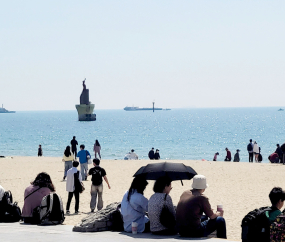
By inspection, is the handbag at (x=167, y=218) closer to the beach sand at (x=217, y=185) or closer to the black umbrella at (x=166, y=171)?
the black umbrella at (x=166, y=171)

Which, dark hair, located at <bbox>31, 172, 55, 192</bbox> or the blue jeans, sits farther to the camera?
dark hair, located at <bbox>31, 172, 55, 192</bbox>

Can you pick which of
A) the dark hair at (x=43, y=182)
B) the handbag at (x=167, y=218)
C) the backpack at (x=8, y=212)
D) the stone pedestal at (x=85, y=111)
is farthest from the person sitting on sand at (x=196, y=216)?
the stone pedestal at (x=85, y=111)

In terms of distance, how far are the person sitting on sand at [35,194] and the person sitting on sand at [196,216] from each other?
275cm

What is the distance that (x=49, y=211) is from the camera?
25.1ft

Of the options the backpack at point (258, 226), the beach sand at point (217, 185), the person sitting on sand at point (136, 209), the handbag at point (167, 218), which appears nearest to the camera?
the backpack at point (258, 226)

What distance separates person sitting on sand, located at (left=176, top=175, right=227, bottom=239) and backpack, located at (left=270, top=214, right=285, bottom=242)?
1109 mm

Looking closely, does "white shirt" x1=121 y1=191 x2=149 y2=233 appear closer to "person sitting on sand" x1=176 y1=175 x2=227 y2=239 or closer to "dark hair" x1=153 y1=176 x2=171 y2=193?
"dark hair" x1=153 y1=176 x2=171 y2=193

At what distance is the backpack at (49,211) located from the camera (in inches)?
301

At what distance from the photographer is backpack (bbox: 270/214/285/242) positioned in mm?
5293

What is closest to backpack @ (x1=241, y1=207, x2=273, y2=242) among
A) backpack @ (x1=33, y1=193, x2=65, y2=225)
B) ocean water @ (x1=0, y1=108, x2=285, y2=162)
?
backpack @ (x1=33, y1=193, x2=65, y2=225)

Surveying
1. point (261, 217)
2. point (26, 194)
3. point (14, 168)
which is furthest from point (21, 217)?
point (14, 168)

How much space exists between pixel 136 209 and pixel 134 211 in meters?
0.04

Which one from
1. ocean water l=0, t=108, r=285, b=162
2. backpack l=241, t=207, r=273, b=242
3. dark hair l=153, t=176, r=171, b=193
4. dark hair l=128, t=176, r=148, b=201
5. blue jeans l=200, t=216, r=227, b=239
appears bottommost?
ocean water l=0, t=108, r=285, b=162

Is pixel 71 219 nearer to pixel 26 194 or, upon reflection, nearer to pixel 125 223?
pixel 26 194
